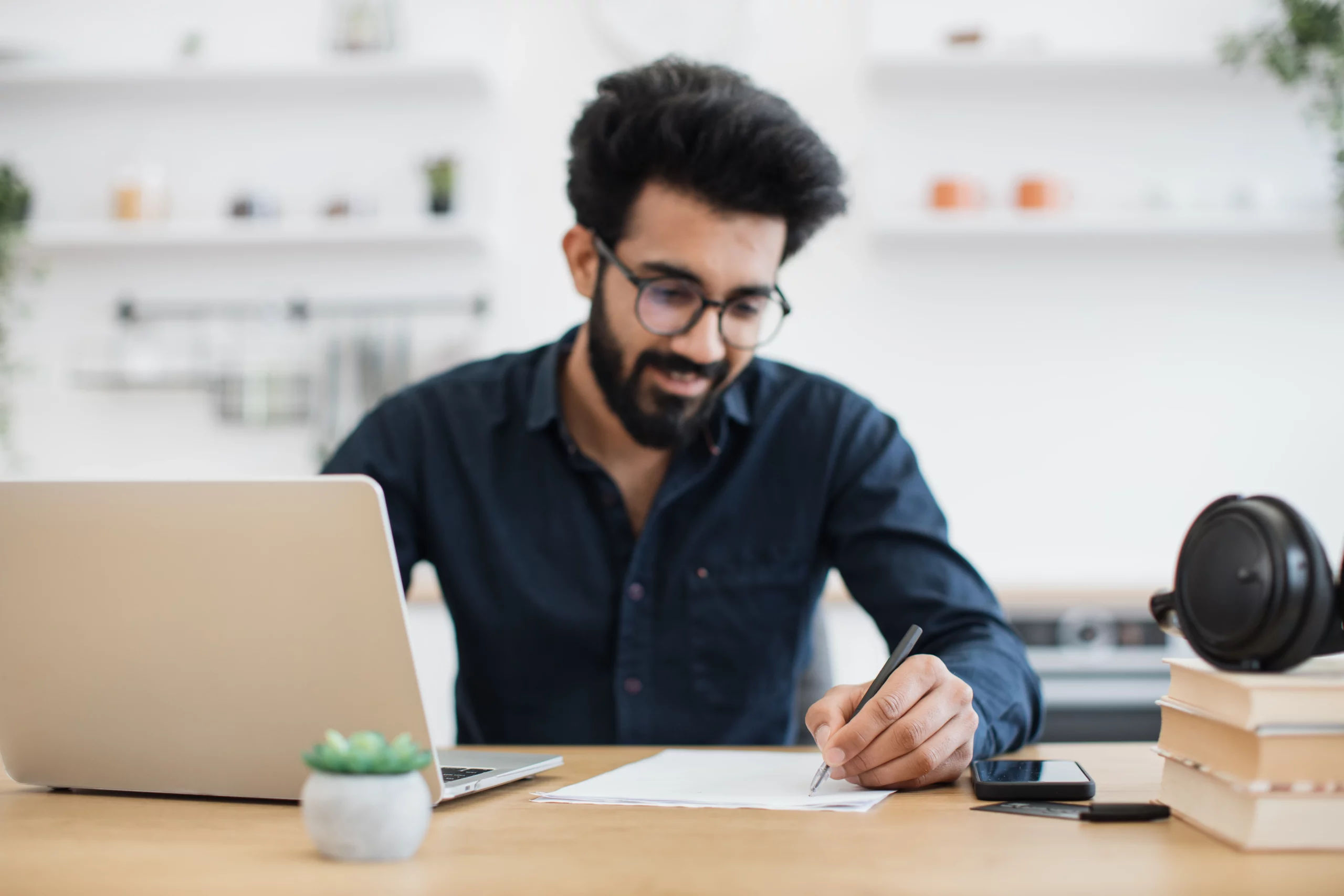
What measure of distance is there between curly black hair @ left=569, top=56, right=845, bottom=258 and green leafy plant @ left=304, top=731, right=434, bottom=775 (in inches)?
36.1

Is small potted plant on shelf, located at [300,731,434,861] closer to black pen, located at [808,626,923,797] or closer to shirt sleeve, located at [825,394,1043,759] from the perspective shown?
black pen, located at [808,626,923,797]

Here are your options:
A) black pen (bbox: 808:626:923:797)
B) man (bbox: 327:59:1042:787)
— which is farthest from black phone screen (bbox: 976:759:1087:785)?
man (bbox: 327:59:1042:787)

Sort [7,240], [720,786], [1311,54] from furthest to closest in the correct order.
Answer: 1. [7,240]
2. [1311,54]
3. [720,786]

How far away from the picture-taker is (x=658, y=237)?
1.45 metres

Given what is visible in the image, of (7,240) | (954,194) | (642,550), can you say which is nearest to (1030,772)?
(642,550)

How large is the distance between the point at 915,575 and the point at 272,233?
87.2 inches

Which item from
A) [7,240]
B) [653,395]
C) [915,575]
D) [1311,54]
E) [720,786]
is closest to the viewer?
[720,786]

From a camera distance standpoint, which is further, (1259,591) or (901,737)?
(901,737)

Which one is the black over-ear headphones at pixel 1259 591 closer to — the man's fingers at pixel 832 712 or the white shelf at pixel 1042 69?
the man's fingers at pixel 832 712

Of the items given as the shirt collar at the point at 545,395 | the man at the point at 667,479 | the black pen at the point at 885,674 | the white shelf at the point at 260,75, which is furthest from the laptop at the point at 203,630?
the white shelf at the point at 260,75

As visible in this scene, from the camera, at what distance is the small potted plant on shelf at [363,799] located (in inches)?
25.7

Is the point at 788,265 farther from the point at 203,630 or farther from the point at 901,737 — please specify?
the point at 203,630

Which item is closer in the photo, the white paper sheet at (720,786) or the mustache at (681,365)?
the white paper sheet at (720,786)

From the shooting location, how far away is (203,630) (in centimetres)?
81
